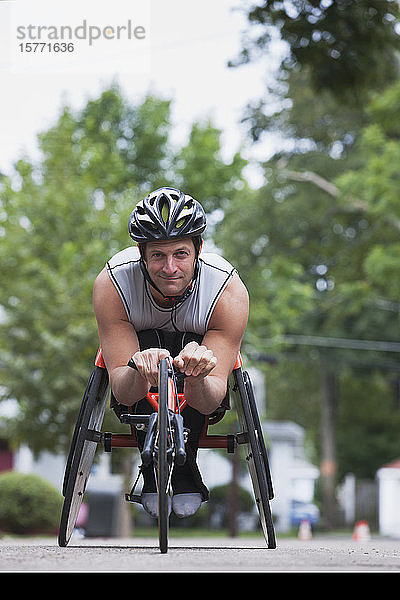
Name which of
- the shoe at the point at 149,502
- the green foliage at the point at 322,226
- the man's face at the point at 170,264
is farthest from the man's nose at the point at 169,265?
the green foliage at the point at 322,226

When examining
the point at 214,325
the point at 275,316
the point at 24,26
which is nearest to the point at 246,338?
the point at 275,316

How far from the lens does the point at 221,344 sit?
563 cm

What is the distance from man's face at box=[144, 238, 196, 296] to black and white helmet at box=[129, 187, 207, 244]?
0.21ft

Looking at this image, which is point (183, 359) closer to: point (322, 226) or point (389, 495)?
point (322, 226)

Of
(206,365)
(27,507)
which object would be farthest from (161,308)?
(27,507)

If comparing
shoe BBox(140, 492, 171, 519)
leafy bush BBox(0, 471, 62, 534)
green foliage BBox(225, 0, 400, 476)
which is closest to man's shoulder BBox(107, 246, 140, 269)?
shoe BBox(140, 492, 171, 519)

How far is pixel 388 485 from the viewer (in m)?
43.2

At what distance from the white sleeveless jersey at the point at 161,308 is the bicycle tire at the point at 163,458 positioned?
0.61 m

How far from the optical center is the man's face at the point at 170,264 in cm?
554

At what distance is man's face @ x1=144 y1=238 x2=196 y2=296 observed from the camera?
5539 mm

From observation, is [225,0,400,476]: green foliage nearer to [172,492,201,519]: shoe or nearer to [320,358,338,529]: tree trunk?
[320,358,338,529]: tree trunk

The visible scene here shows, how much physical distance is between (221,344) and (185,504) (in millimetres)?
967

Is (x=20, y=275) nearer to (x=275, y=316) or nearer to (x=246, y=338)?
(x=246, y=338)

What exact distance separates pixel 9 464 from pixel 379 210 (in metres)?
18.0
